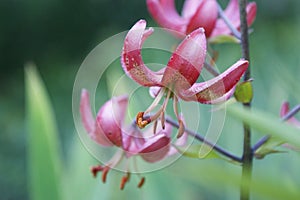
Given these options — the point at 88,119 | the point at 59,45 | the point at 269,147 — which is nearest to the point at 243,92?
the point at 269,147

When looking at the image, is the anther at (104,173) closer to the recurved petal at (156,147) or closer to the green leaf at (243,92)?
the recurved petal at (156,147)

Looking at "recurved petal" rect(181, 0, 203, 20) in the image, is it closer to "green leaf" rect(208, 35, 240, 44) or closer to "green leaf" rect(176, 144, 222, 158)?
"green leaf" rect(208, 35, 240, 44)

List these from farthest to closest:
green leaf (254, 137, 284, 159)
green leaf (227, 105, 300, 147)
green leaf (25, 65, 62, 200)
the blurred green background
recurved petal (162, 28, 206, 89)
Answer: the blurred green background, green leaf (25, 65, 62, 200), green leaf (254, 137, 284, 159), recurved petal (162, 28, 206, 89), green leaf (227, 105, 300, 147)

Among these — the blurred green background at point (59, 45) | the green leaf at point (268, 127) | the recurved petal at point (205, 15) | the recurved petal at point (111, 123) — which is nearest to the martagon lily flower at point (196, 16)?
the recurved petal at point (205, 15)

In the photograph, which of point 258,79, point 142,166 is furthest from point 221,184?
point 258,79

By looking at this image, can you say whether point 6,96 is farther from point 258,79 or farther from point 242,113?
point 242,113

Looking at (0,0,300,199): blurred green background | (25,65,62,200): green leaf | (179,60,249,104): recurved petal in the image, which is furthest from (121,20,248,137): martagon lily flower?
(0,0,300,199): blurred green background

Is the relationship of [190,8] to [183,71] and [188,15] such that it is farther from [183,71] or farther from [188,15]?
[183,71]
